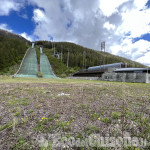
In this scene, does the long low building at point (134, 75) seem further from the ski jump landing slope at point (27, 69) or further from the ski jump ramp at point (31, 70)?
the ski jump landing slope at point (27, 69)

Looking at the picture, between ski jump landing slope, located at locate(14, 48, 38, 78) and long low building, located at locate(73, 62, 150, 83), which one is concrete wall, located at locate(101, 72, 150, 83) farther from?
ski jump landing slope, located at locate(14, 48, 38, 78)

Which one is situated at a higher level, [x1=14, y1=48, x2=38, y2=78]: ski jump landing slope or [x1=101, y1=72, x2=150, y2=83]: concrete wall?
[x1=14, y1=48, x2=38, y2=78]: ski jump landing slope

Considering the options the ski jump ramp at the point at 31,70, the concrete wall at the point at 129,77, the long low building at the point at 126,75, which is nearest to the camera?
the concrete wall at the point at 129,77

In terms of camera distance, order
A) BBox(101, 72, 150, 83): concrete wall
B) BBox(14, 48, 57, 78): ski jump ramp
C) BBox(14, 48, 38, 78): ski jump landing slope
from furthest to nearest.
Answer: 1. BBox(14, 48, 57, 78): ski jump ramp
2. BBox(14, 48, 38, 78): ski jump landing slope
3. BBox(101, 72, 150, 83): concrete wall

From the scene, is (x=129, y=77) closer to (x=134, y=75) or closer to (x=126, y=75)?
(x=126, y=75)

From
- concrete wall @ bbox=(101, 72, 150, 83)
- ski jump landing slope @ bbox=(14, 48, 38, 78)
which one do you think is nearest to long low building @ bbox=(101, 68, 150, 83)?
concrete wall @ bbox=(101, 72, 150, 83)

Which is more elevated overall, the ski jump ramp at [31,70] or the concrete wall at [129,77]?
the ski jump ramp at [31,70]

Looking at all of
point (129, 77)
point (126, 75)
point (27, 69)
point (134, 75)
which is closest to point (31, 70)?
point (27, 69)

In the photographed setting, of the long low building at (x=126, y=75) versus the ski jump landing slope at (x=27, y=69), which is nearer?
the long low building at (x=126, y=75)

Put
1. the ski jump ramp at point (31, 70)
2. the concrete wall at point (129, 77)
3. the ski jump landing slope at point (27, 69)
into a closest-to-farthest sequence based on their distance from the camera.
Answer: the concrete wall at point (129, 77), the ski jump landing slope at point (27, 69), the ski jump ramp at point (31, 70)

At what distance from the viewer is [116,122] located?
120 inches

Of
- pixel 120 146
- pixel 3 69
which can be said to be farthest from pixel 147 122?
pixel 3 69

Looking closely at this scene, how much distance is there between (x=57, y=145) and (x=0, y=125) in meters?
2.05

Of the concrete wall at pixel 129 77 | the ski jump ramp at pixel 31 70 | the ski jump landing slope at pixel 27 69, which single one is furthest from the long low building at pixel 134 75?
the ski jump landing slope at pixel 27 69
